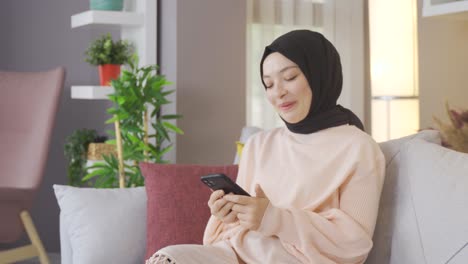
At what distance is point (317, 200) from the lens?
1938mm

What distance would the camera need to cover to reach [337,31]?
4723mm

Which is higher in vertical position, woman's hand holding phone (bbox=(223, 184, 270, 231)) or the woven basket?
the woven basket

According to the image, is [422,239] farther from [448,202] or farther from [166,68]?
[166,68]

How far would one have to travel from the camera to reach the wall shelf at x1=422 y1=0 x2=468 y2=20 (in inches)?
111

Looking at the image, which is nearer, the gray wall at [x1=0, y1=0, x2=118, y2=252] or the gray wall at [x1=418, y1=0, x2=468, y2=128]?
the gray wall at [x1=418, y1=0, x2=468, y2=128]

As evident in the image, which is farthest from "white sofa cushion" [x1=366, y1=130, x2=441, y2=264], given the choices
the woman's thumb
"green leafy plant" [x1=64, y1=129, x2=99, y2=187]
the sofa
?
"green leafy plant" [x1=64, y1=129, x2=99, y2=187]

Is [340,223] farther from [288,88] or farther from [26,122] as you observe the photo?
[26,122]

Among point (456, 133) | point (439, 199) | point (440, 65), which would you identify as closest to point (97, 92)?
point (440, 65)

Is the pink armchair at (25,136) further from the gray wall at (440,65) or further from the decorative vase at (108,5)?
the gray wall at (440,65)

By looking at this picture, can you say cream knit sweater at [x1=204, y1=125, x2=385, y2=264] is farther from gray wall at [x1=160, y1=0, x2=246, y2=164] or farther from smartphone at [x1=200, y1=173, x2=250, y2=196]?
gray wall at [x1=160, y1=0, x2=246, y2=164]

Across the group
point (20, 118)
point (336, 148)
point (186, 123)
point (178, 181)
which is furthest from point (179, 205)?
point (20, 118)

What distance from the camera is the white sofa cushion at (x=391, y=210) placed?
1.98 meters

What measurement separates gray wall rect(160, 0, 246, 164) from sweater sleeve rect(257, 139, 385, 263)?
78.2 inches

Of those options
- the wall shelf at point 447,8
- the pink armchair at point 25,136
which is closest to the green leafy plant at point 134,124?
the pink armchair at point 25,136
